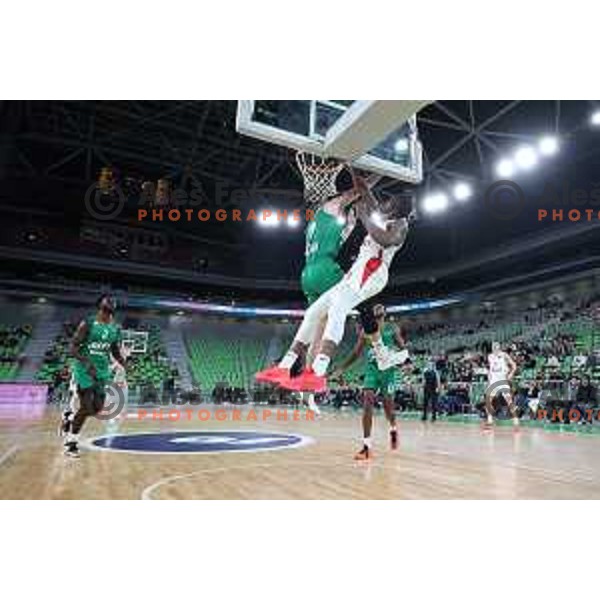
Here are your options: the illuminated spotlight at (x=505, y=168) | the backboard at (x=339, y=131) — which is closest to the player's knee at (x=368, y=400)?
the backboard at (x=339, y=131)

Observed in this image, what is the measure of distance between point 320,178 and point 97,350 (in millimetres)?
2908

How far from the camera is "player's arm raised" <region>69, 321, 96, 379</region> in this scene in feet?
18.5

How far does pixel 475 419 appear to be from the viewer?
13.8m

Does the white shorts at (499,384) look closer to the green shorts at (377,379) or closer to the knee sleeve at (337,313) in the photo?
the green shorts at (377,379)

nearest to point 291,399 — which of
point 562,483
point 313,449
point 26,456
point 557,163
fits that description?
point 557,163

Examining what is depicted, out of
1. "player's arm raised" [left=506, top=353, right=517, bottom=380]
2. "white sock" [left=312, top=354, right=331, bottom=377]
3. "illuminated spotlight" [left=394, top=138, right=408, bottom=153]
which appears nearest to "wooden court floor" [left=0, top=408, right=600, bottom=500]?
"white sock" [left=312, top=354, right=331, bottom=377]

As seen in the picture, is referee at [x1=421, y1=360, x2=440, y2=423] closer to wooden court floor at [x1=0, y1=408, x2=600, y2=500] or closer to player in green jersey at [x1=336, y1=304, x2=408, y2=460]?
wooden court floor at [x1=0, y1=408, x2=600, y2=500]

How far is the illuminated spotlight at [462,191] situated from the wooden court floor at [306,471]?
34.3ft

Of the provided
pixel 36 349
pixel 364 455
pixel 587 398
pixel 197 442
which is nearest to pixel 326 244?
pixel 364 455

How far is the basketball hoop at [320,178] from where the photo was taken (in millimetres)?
5383

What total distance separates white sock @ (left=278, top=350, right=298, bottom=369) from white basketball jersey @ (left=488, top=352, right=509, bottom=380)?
7147 millimetres

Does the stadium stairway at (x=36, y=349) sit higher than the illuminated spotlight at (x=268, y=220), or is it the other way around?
the illuminated spotlight at (x=268, y=220)

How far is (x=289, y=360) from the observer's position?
4.54 meters

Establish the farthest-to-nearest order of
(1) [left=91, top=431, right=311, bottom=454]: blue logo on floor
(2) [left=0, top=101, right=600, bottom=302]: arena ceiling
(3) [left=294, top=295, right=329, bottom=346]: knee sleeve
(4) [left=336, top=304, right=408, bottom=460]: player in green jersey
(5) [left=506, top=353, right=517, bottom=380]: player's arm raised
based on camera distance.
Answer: (2) [left=0, top=101, right=600, bottom=302]: arena ceiling → (5) [left=506, top=353, right=517, bottom=380]: player's arm raised → (1) [left=91, top=431, right=311, bottom=454]: blue logo on floor → (4) [left=336, top=304, right=408, bottom=460]: player in green jersey → (3) [left=294, top=295, right=329, bottom=346]: knee sleeve
